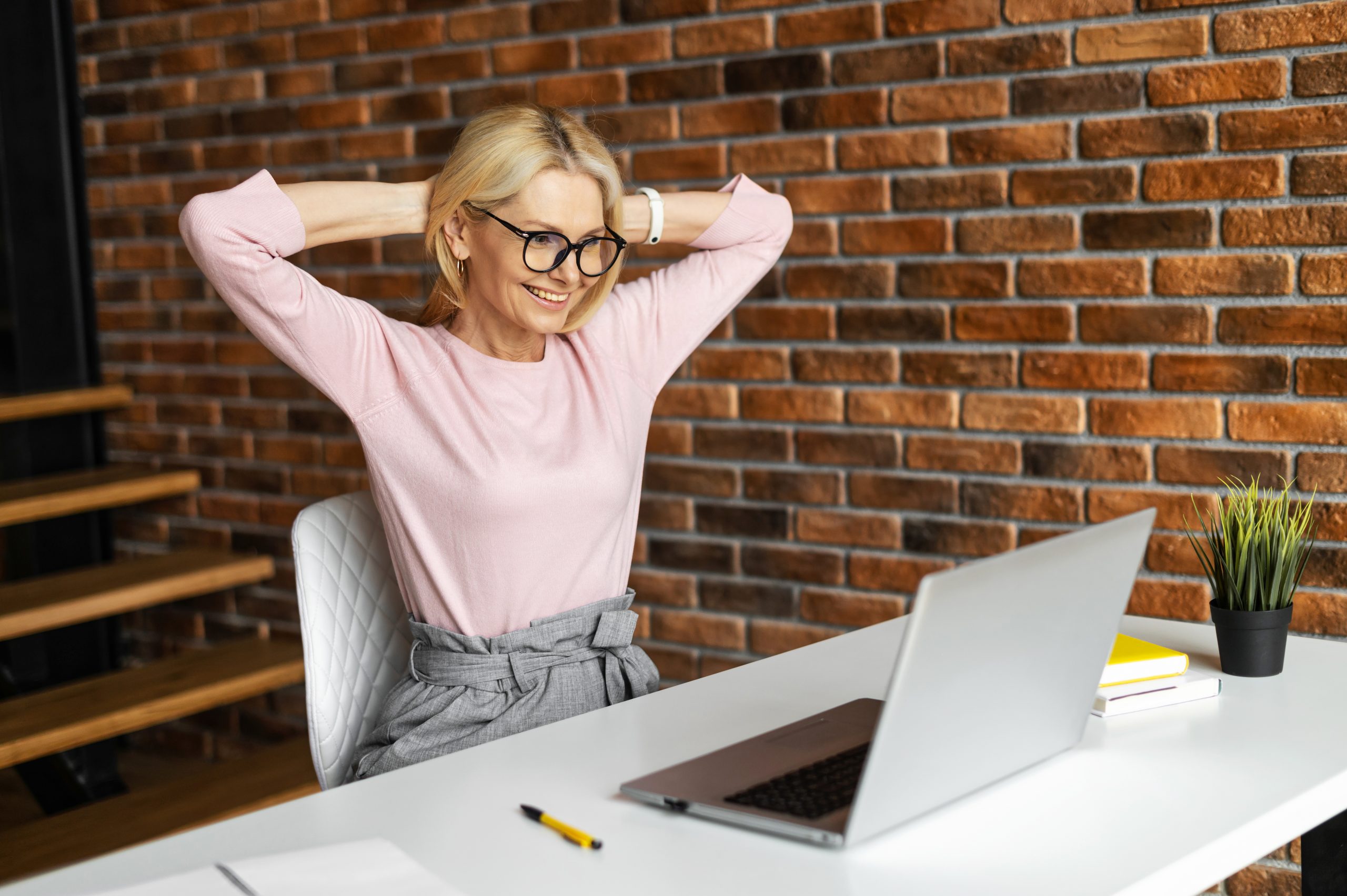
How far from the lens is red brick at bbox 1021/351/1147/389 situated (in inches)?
88.0

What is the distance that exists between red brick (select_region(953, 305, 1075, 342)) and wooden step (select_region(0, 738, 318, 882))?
144 centimetres

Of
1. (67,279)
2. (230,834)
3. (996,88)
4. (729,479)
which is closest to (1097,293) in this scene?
(996,88)

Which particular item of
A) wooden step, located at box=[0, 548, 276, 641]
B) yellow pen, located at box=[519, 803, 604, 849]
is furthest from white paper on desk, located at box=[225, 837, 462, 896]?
wooden step, located at box=[0, 548, 276, 641]

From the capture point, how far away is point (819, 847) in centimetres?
107

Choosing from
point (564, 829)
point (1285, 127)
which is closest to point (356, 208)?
point (564, 829)

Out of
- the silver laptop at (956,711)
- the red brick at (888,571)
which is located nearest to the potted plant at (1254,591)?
the silver laptop at (956,711)

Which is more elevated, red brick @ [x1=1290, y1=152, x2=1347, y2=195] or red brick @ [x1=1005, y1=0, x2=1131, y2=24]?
red brick @ [x1=1005, y1=0, x2=1131, y2=24]

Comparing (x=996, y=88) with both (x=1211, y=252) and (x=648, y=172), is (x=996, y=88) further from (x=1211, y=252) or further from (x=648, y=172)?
(x=648, y=172)

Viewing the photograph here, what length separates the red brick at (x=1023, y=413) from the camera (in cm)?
230

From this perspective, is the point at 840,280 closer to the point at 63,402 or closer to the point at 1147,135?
the point at 1147,135

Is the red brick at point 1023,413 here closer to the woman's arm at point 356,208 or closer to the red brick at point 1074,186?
the red brick at point 1074,186

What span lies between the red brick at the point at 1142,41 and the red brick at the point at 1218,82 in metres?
0.03

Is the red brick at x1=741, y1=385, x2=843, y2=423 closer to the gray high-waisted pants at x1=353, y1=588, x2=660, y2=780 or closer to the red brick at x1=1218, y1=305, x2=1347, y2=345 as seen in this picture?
the red brick at x1=1218, y1=305, x2=1347, y2=345

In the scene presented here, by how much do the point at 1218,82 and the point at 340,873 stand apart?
181cm
